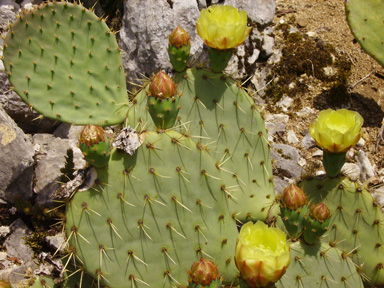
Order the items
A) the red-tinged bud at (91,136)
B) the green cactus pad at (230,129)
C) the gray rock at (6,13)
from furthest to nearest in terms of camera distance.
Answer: the gray rock at (6,13), the green cactus pad at (230,129), the red-tinged bud at (91,136)

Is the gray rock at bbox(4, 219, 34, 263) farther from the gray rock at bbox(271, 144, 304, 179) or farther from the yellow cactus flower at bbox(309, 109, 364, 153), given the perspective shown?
the yellow cactus flower at bbox(309, 109, 364, 153)

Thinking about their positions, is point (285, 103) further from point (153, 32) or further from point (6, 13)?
point (6, 13)

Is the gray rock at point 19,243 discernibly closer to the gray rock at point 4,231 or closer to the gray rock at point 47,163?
the gray rock at point 4,231

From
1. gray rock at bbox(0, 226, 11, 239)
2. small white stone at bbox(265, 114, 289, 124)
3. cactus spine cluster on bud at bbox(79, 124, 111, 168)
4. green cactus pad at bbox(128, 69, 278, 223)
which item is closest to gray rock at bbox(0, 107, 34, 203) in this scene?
gray rock at bbox(0, 226, 11, 239)

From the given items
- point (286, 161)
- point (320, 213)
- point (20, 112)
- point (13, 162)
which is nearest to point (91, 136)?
point (320, 213)

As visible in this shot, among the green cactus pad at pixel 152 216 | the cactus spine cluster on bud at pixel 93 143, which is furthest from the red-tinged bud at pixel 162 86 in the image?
the cactus spine cluster on bud at pixel 93 143
